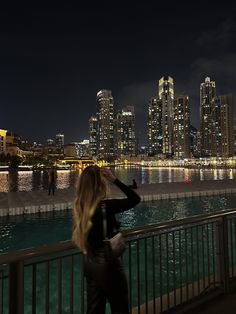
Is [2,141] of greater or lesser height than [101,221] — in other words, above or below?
above

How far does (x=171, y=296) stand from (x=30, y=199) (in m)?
20.3

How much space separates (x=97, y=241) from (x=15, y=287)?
0.89 m

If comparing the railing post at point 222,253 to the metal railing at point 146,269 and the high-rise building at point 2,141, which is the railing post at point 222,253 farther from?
the high-rise building at point 2,141

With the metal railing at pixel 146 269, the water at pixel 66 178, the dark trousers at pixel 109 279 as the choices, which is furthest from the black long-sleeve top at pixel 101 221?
the water at pixel 66 178

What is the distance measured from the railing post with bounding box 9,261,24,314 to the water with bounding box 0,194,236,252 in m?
11.0

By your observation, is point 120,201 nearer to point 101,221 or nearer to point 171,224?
point 101,221

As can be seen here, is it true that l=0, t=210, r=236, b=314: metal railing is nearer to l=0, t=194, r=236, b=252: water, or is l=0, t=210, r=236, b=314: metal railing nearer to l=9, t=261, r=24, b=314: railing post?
l=9, t=261, r=24, b=314: railing post

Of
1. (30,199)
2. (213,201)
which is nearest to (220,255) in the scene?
(30,199)

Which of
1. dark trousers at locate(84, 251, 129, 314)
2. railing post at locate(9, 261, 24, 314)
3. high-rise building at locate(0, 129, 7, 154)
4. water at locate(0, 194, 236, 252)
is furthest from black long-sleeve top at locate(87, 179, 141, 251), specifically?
high-rise building at locate(0, 129, 7, 154)

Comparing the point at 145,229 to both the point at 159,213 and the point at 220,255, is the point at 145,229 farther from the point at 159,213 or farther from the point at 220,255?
the point at 159,213

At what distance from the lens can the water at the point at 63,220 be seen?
15133 millimetres

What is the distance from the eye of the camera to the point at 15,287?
310cm

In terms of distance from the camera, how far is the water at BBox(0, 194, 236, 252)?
15133 millimetres

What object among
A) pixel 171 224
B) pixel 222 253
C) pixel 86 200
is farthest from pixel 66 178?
pixel 86 200
